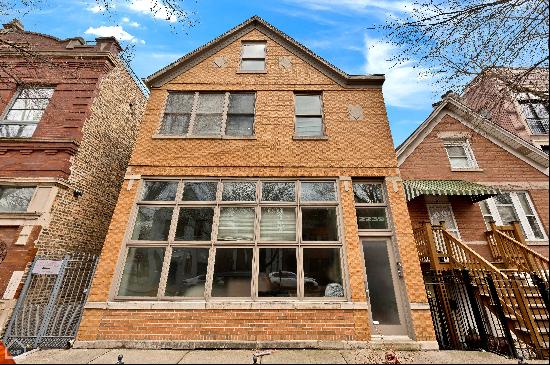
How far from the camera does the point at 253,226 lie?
23.8 feet

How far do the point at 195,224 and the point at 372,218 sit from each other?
4.91 m

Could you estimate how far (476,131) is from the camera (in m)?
12.4

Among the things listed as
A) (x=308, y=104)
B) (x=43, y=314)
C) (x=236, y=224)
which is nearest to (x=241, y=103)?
(x=308, y=104)

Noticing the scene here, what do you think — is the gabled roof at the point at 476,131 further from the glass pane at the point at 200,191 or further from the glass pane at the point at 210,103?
the glass pane at the point at 200,191

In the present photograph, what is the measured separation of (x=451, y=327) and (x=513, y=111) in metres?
11.3

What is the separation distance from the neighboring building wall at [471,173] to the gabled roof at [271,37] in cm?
481

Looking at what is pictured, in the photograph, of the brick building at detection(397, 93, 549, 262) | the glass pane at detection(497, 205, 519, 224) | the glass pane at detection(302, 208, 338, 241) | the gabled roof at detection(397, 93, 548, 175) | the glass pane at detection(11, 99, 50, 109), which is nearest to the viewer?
the glass pane at detection(302, 208, 338, 241)

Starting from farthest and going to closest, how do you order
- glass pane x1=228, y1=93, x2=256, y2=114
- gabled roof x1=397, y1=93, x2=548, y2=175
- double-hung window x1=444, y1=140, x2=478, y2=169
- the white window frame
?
double-hung window x1=444, y1=140, x2=478, y2=169 < the white window frame < gabled roof x1=397, y1=93, x2=548, y2=175 < glass pane x1=228, y1=93, x2=256, y2=114

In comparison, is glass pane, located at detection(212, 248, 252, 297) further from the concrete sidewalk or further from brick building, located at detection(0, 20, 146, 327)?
brick building, located at detection(0, 20, 146, 327)

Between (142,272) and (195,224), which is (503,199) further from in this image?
(142,272)

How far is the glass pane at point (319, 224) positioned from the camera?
715cm

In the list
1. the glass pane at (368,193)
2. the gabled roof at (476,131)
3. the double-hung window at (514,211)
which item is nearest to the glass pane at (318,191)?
the glass pane at (368,193)

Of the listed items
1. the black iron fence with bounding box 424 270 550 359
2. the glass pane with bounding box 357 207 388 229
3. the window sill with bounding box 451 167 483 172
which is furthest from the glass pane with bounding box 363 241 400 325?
the window sill with bounding box 451 167 483 172

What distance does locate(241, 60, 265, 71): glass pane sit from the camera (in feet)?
32.5
